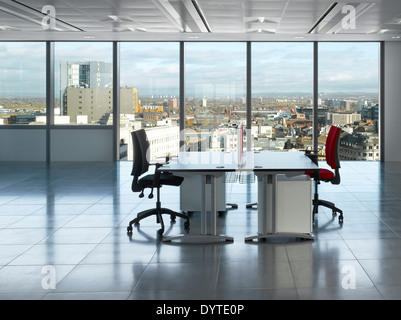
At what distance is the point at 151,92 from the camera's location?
1339cm

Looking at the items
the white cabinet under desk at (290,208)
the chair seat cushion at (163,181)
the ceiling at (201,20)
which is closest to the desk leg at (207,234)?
the white cabinet under desk at (290,208)

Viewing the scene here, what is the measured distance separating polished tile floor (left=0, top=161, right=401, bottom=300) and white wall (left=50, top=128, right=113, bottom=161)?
193 inches

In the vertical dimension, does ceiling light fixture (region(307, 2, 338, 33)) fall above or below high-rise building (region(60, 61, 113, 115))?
above

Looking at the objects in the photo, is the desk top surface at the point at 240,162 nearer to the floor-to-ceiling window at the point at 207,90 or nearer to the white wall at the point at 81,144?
the floor-to-ceiling window at the point at 207,90

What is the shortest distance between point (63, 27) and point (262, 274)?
760cm

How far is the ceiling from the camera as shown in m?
8.30

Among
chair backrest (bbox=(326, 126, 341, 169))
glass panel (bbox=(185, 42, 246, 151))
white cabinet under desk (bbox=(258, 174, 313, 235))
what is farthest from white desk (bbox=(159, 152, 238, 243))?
glass panel (bbox=(185, 42, 246, 151))

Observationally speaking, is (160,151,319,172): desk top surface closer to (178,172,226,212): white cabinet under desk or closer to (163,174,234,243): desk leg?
(163,174,234,243): desk leg

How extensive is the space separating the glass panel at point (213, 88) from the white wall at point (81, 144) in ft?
6.33

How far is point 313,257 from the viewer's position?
5.07 m

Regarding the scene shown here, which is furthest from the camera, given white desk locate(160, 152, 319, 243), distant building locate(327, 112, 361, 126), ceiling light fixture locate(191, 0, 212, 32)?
distant building locate(327, 112, 361, 126)
